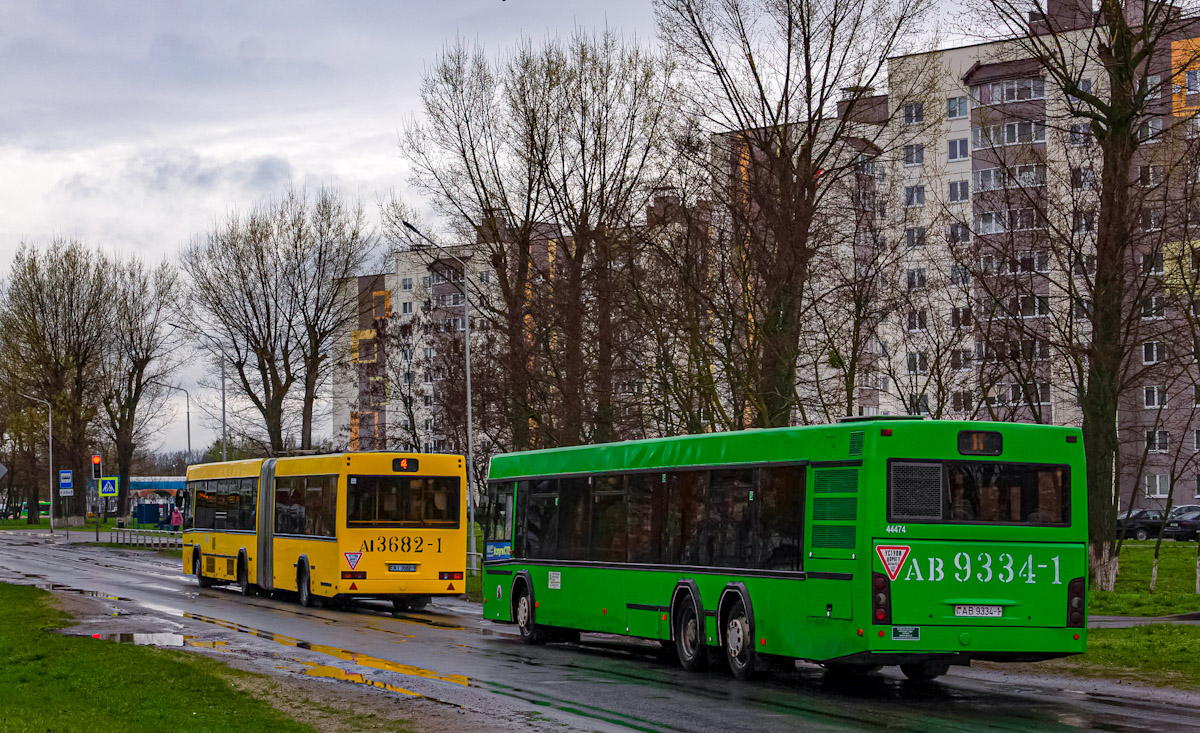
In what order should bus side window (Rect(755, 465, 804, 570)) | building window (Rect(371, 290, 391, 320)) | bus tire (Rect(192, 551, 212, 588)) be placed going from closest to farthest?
bus side window (Rect(755, 465, 804, 570)), bus tire (Rect(192, 551, 212, 588)), building window (Rect(371, 290, 391, 320))

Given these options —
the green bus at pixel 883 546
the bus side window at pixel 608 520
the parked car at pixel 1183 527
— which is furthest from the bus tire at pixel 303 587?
the parked car at pixel 1183 527

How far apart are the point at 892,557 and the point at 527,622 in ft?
29.8

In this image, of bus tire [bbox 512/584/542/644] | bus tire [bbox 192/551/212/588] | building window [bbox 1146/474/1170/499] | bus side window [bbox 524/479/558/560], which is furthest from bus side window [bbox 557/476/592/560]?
building window [bbox 1146/474/1170/499]

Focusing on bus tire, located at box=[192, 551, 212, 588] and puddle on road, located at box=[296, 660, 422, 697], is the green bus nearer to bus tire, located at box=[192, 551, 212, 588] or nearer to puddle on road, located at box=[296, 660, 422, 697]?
puddle on road, located at box=[296, 660, 422, 697]

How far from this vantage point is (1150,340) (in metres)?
28.8

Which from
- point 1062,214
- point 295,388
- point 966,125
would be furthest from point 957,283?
point 966,125

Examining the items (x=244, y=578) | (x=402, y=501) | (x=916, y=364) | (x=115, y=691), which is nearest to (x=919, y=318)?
(x=916, y=364)

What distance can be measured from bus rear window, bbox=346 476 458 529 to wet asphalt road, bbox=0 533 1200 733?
8.70ft

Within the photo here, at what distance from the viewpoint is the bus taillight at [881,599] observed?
1435 centimetres

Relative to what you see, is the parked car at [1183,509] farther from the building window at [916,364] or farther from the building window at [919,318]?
the building window at [919,318]

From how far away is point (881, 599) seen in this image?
14.4m

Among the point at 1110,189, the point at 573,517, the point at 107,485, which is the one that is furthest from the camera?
the point at 107,485

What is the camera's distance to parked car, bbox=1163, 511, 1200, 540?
66.9 m

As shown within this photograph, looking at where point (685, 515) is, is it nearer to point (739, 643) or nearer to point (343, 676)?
point (739, 643)
